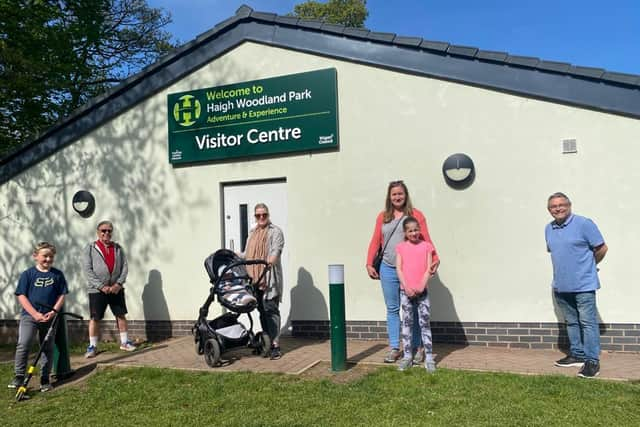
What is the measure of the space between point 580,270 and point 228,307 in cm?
375

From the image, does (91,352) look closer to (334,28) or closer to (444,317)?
(444,317)

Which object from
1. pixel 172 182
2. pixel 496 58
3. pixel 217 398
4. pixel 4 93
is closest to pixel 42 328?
pixel 217 398

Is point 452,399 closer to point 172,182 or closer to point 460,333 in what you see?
point 460,333

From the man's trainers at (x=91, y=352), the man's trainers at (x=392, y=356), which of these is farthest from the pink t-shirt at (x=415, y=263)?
the man's trainers at (x=91, y=352)

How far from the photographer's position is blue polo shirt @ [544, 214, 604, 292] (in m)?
5.01

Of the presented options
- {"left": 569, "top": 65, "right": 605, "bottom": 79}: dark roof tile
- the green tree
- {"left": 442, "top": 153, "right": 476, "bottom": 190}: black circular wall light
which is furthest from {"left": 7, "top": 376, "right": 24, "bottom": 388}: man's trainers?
the green tree

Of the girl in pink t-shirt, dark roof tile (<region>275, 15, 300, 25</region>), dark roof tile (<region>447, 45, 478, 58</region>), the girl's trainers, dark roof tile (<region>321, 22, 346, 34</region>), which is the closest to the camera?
the girl's trainers

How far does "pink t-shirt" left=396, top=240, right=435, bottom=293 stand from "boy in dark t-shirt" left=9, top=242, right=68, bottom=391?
3.88m

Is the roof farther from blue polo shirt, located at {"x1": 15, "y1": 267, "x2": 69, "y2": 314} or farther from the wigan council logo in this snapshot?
blue polo shirt, located at {"x1": 15, "y1": 267, "x2": 69, "y2": 314}

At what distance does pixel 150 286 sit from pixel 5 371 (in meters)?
2.33

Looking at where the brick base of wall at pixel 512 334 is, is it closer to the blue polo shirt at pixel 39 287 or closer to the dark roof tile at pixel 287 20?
the blue polo shirt at pixel 39 287

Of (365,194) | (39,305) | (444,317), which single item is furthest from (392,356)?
(39,305)

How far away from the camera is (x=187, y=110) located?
26.6 feet

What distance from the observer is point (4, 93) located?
36.8 feet
